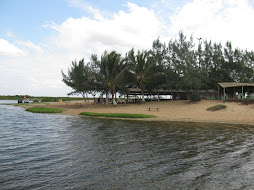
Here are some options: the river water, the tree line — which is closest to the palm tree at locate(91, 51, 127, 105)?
the tree line

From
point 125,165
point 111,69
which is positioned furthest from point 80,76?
point 125,165

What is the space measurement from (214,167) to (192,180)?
1.77m

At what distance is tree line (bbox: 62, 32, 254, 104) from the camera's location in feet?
129

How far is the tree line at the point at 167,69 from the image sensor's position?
39.3 metres

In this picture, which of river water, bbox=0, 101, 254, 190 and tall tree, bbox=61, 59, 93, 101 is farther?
tall tree, bbox=61, 59, 93, 101

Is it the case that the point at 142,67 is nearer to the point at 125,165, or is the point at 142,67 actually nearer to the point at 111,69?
the point at 111,69

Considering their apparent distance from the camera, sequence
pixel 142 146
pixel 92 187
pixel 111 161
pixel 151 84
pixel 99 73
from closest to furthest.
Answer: pixel 92 187 → pixel 111 161 → pixel 142 146 → pixel 99 73 → pixel 151 84

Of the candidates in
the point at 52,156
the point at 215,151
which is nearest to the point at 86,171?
the point at 52,156

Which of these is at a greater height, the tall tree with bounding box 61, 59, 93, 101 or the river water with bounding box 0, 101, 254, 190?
the tall tree with bounding box 61, 59, 93, 101

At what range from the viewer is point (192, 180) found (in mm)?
5984

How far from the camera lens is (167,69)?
41219 millimetres

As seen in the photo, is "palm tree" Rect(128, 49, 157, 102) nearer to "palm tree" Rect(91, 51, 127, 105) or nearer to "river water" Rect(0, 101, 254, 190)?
"palm tree" Rect(91, 51, 127, 105)

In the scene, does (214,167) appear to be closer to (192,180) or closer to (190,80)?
(192,180)

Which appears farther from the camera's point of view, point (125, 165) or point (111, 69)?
point (111, 69)
